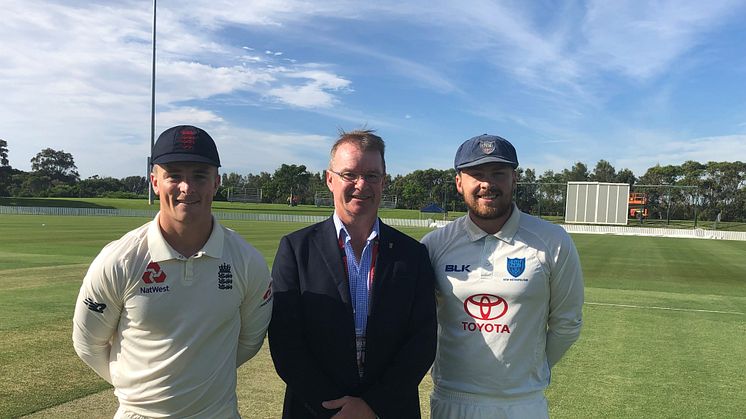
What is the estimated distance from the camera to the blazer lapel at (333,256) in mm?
2705

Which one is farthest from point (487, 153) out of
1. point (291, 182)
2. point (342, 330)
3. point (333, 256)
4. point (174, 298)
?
point (291, 182)

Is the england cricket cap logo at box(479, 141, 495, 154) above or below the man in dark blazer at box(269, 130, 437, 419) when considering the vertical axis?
above

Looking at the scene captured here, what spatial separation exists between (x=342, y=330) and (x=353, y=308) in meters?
0.14

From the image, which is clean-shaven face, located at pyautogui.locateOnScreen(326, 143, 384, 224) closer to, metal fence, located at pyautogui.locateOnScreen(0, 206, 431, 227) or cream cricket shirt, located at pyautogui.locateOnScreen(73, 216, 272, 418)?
cream cricket shirt, located at pyautogui.locateOnScreen(73, 216, 272, 418)

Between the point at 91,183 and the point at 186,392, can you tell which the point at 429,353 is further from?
the point at 91,183

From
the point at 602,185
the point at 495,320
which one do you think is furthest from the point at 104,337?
the point at 602,185

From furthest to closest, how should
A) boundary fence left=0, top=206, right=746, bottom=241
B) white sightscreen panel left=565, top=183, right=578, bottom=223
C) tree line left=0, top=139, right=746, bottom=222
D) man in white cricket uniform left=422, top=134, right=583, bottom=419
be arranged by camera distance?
tree line left=0, top=139, right=746, bottom=222, white sightscreen panel left=565, top=183, right=578, bottom=223, boundary fence left=0, top=206, right=746, bottom=241, man in white cricket uniform left=422, top=134, right=583, bottom=419

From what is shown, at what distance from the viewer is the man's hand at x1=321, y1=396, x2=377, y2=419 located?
259 centimetres

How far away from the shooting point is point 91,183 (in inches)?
4050

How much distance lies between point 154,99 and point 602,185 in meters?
48.6

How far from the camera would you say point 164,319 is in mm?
2527

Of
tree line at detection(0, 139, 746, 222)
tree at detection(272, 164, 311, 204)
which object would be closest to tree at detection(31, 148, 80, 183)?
tree line at detection(0, 139, 746, 222)

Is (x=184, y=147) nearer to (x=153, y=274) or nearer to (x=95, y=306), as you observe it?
(x=153, y=274)

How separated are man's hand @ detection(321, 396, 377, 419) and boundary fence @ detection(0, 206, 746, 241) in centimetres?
4160
